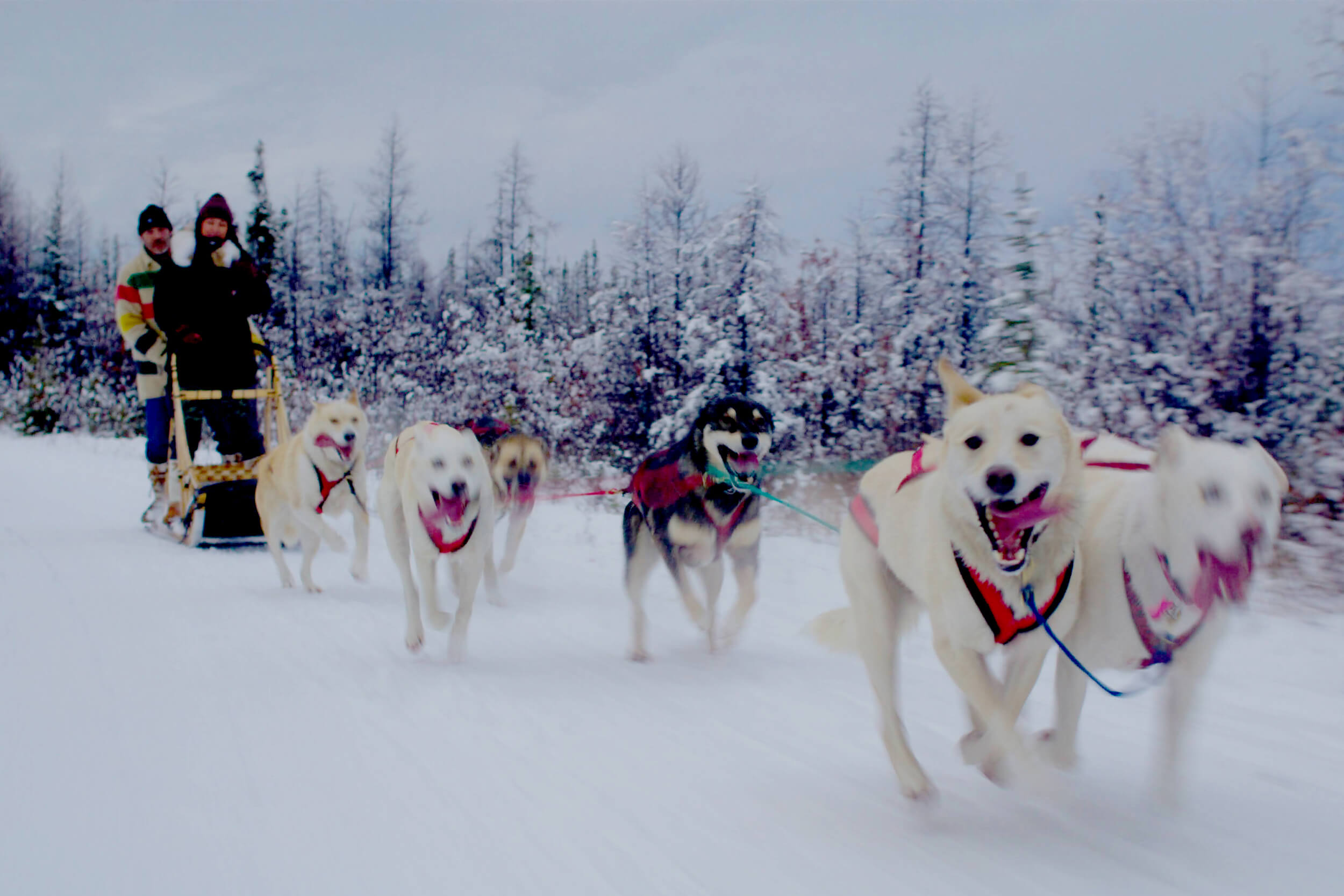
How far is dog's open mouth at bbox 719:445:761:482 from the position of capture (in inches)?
151

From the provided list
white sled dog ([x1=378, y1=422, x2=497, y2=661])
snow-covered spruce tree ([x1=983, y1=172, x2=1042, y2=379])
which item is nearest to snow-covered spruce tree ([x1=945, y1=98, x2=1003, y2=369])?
snow-covered spruce tree ([x1=983, y1=172, x2=1042, y2=379])

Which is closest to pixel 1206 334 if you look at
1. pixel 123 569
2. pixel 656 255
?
pixel 123 569

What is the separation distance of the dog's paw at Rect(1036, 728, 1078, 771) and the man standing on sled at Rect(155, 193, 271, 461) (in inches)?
238

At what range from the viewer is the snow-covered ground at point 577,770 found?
1813 millimetres

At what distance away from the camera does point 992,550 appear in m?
1.87

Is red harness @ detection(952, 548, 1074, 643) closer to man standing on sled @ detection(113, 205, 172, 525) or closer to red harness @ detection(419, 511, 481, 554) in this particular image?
red harness @ detection(419, 511, 481, 554)

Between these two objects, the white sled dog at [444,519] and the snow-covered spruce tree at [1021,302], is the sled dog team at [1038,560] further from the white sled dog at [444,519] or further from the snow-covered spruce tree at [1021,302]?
the snow-covered spruce tree at [1021,302]

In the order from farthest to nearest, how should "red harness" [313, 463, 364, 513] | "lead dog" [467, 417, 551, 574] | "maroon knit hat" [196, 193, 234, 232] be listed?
"maroon knit hat" [196, 193, 234, 232] → "lead dog" [467, 417, 551, 574] → "red harness" [313, 463, 364, 513]

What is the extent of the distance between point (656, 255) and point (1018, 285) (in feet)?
30.8

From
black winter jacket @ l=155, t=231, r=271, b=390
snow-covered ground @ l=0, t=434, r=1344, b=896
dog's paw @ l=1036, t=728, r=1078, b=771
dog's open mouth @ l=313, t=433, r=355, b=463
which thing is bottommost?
snow-covered ground @ l=0, t=434, r=1344, b=896

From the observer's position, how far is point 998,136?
15125 millimetres

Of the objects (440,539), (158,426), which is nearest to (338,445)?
(440,539)

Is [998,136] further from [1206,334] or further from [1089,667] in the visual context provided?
[1089,667]

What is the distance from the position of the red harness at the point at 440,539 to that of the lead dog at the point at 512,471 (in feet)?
5.91
